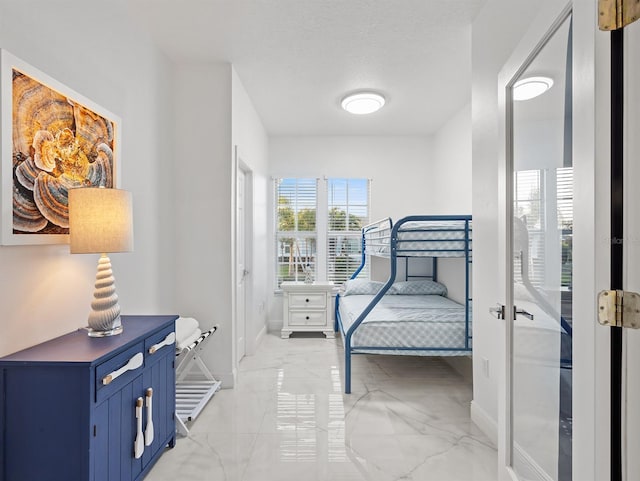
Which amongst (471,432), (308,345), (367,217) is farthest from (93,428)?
(367,217)

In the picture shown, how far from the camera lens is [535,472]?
4.77 feet

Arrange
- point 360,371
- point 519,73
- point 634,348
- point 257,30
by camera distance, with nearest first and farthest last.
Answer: point 634,348 < point 519,73 < point 257,30 < point 360,371

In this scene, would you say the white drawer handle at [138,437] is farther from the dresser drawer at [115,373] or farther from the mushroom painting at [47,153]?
the mushroom painting at [47,153]

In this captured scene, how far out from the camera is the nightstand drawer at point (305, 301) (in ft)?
15.3

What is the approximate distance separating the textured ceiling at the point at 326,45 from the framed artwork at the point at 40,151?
3.39 feet

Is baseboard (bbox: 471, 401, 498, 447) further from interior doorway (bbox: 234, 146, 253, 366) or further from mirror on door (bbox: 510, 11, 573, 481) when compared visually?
interior doorway (bbox: 234, 146, 253, 366)

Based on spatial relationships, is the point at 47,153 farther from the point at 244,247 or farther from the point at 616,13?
the point at 244,247

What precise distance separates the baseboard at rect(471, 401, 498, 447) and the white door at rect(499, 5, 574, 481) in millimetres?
658

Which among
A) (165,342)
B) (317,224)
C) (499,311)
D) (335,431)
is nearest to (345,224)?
(317,224)

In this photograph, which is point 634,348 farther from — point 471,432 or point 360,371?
point 360,371

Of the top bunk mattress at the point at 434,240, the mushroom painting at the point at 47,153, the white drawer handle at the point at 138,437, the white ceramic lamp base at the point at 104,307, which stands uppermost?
the mushroom painting at the point at 47,153

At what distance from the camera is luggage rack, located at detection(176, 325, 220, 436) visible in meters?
2.45

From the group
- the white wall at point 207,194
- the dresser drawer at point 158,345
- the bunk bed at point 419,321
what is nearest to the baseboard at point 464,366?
the bunk bed at point 419,321

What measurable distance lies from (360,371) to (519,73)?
2720 mm
